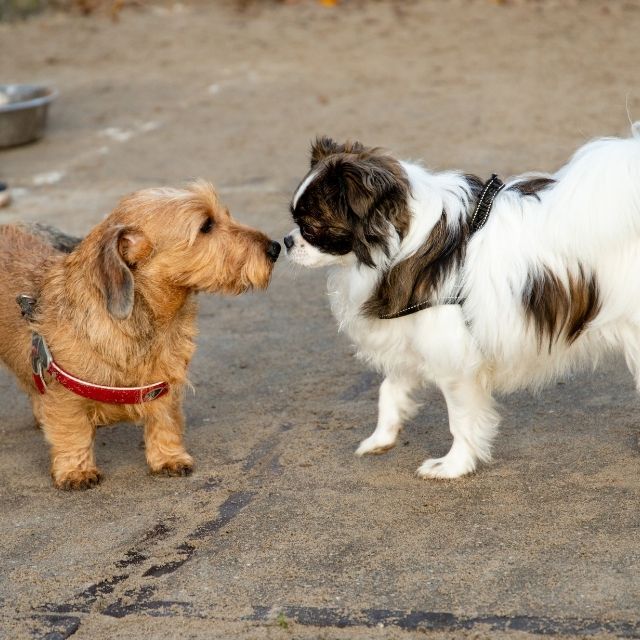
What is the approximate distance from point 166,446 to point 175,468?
11cm

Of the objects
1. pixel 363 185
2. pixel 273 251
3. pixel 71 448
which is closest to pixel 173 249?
pixel 273 251

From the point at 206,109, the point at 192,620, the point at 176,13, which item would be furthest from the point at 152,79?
the point at 192,620

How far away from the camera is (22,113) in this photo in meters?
10.4

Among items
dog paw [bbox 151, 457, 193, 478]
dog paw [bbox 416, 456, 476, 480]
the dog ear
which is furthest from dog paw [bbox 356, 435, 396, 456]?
the dog ear

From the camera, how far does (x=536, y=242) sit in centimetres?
423

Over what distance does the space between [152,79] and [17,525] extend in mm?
9469

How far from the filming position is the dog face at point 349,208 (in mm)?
4156

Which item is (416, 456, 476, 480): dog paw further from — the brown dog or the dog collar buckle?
the dog collar buckle

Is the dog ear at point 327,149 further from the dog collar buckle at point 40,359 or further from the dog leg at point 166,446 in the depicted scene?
the dog collar buckle at point 40,359

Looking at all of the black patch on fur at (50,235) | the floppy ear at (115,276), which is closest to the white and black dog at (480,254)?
the floppy ear at (115,276)

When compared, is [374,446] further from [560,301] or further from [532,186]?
[532,186]

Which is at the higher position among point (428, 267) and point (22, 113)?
point (22, 113)

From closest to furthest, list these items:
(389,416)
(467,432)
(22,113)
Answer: (467,432) < (389,416) < (22,113)

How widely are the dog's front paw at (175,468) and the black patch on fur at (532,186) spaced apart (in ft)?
6.12
